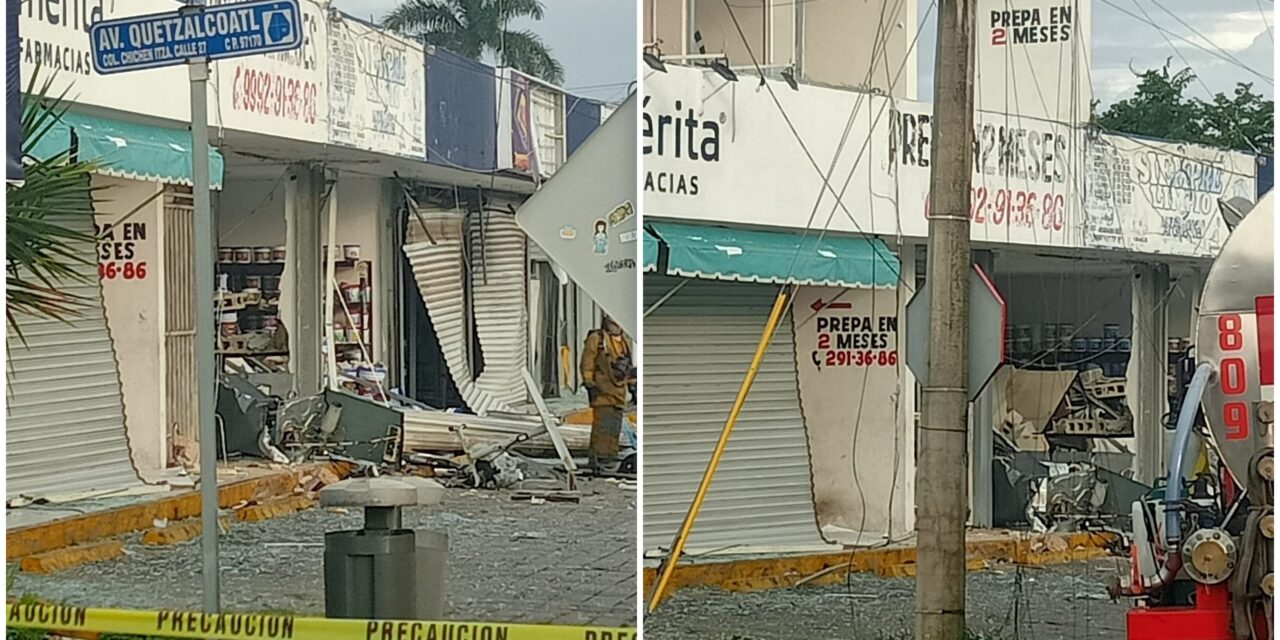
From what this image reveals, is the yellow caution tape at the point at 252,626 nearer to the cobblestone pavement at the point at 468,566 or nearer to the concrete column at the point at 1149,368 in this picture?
the cobblestone pavement at the point at 468,566

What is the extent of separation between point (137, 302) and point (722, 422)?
5.70 feet

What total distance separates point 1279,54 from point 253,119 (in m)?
2.58

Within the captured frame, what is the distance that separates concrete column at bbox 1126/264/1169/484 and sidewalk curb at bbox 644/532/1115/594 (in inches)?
8.5

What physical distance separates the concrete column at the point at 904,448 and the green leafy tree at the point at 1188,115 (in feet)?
2.19

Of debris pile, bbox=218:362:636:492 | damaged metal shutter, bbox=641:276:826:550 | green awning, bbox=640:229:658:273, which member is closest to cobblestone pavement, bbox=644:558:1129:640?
damaged metal shutter, bbox=641:276:826:550

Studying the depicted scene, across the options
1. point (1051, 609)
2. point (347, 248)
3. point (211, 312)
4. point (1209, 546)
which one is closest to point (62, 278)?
point (211, 312)

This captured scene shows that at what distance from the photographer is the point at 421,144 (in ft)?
15.1

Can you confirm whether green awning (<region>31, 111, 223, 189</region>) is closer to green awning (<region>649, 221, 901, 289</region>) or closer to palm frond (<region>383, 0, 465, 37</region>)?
palm frond (<region>383, 0, 465, 37</region>)

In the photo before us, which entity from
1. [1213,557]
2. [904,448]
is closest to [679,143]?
[904,448]

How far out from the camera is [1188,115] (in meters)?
4.00

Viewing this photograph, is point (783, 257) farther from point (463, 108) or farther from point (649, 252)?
point (463, 108)

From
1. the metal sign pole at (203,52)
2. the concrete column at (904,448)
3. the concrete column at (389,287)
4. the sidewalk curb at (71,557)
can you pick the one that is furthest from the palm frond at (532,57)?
the sidewalk curb at (71,557)

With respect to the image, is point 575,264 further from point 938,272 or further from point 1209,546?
point 1209,546

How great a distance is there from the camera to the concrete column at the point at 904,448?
169 inches
